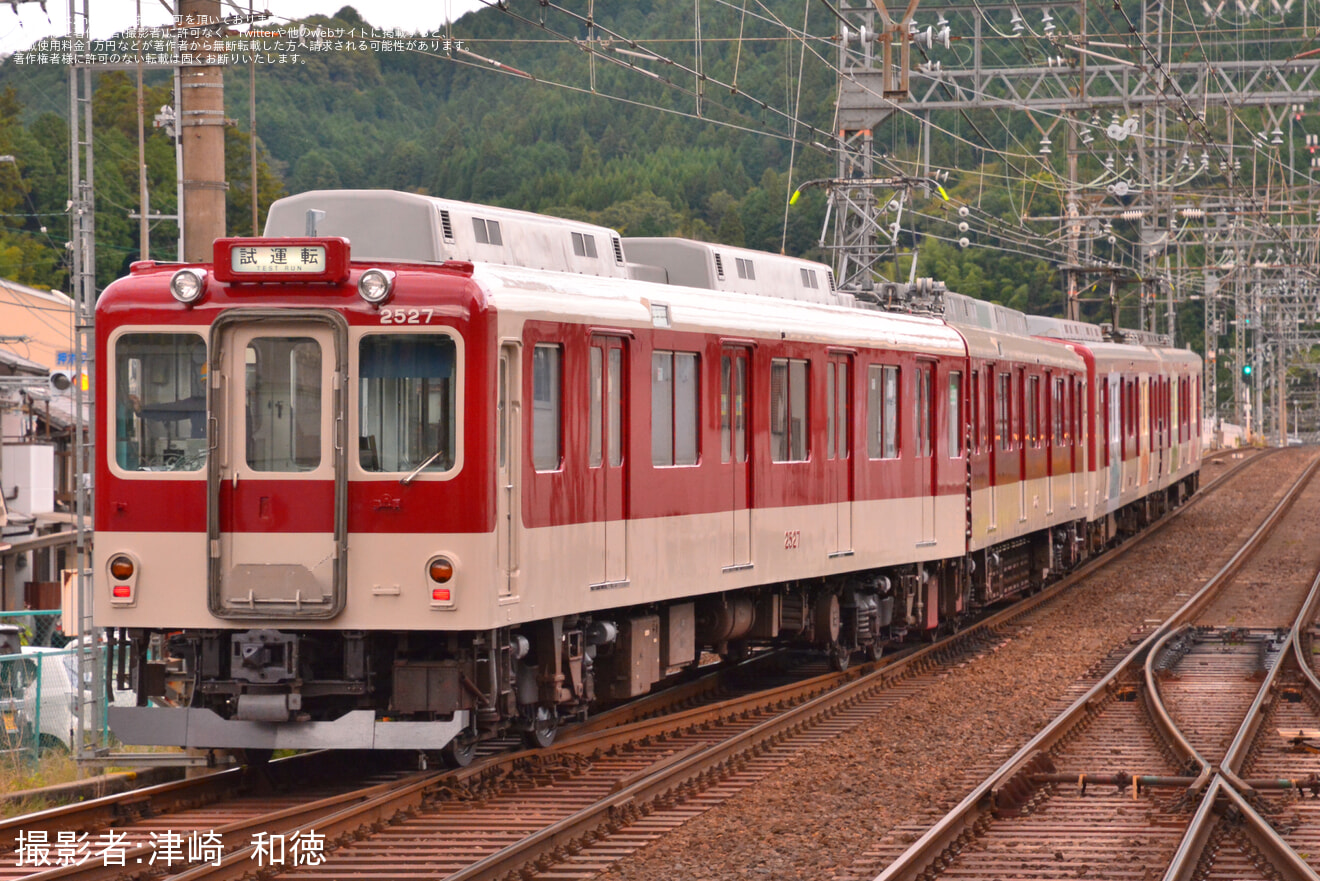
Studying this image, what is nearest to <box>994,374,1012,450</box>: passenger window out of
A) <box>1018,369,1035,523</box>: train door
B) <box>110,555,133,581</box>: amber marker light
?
<box>1018,369,1035,523</box>: train door

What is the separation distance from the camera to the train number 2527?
9.68m

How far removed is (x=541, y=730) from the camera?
36.2ft

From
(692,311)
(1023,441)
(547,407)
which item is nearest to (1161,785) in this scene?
(547,407)

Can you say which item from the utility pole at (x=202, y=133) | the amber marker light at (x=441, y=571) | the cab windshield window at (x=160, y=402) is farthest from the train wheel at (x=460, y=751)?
the utility pole at (x=202, y=133)

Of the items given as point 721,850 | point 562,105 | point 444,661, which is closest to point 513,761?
point 444,661

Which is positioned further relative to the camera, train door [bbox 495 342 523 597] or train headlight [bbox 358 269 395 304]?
train door [bbox 495 342 523 597]

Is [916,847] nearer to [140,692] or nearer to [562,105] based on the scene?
[140,692]

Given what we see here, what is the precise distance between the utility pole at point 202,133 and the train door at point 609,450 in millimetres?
2369

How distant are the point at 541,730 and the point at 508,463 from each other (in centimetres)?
196

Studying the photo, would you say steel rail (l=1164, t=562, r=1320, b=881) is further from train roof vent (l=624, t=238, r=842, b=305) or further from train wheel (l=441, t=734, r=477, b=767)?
train roof vent (l=624, t=238, r=842, b=305)

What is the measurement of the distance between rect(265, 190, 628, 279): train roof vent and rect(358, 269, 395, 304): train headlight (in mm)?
315

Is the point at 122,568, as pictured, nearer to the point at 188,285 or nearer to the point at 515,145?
the point at 188,285

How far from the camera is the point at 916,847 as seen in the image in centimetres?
859

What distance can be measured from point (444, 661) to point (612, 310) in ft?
8.52
